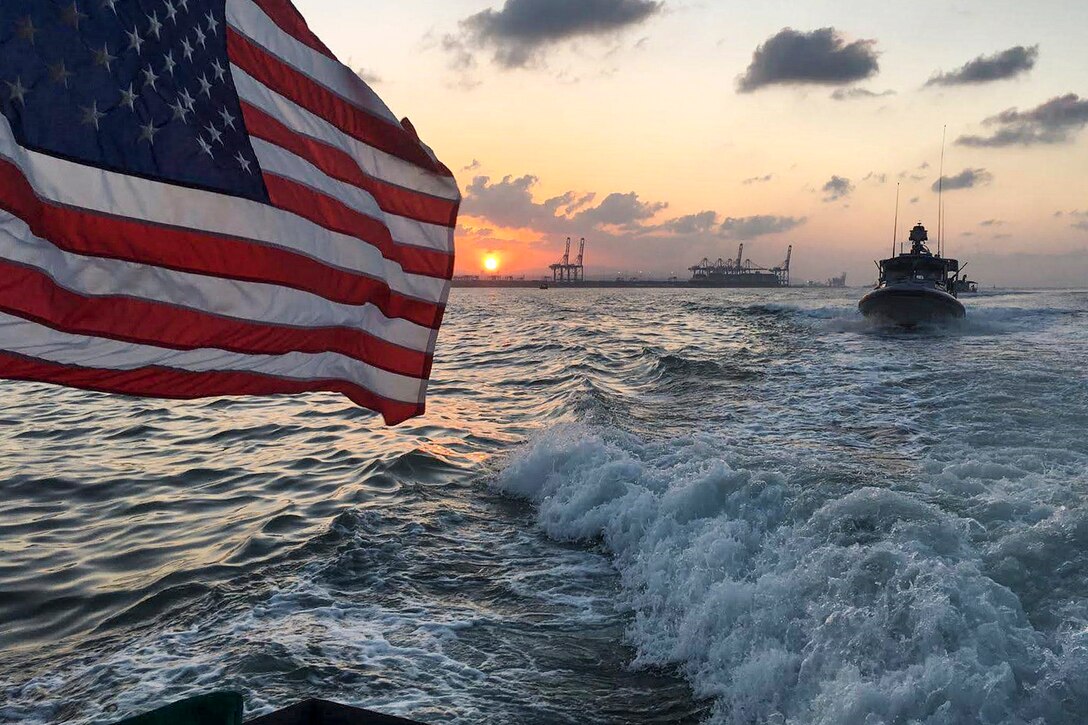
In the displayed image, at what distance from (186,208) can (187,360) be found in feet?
1.95

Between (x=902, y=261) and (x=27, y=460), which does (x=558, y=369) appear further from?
(x=902, y=261)

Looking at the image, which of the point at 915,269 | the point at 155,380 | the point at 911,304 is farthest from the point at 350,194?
the point at 915,269

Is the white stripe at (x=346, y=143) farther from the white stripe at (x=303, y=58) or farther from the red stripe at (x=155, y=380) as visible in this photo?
the red stripe at (x=155, y=380)

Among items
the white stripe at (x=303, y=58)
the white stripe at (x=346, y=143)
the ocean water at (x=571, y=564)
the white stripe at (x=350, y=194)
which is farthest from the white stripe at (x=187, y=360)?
the ocean water at (x=571, y=564)

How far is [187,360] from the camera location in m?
3.00

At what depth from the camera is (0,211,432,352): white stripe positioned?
8.27ft

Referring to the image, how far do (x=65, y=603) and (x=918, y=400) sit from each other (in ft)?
45.3

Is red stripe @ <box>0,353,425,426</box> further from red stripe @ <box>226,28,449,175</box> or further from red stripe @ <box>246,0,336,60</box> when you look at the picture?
red stripe @ <box>246,0,336,60</box>

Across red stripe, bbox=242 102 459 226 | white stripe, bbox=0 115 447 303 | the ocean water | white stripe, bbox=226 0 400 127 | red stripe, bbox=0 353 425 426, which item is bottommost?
the ocean water

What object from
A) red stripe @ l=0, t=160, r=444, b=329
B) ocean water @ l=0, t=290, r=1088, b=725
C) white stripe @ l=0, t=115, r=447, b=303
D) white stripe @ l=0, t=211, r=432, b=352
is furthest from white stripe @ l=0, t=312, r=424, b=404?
ocean water @ l=0, t=290, r=1088, b=725

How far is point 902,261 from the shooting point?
38406 millimetres

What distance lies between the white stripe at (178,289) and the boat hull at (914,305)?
33.2 meters

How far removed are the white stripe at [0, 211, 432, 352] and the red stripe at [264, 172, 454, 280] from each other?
1.10 feet

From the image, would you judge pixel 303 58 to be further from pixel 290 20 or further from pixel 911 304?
pixel 911 304
